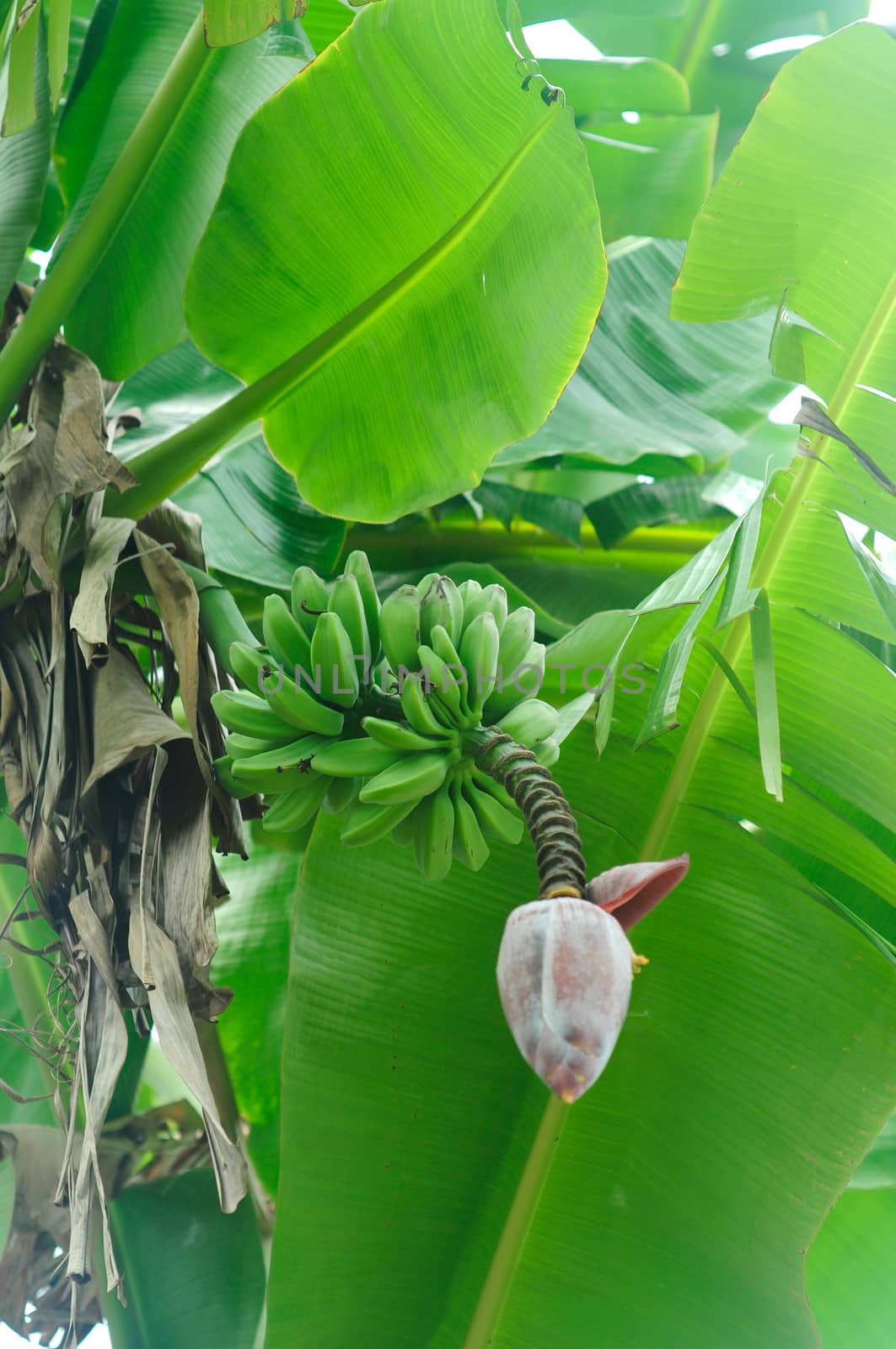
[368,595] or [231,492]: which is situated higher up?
[368,595]

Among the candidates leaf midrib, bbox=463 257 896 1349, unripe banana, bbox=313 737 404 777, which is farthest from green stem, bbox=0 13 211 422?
leaf midrib, bbox=463 257 896 1349

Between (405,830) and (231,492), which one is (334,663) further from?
(231,492)

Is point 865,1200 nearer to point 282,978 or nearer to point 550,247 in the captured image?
point 282,978

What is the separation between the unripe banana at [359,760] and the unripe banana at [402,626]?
0.05 metres

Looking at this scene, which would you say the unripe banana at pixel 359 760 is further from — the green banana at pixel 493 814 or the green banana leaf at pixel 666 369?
the green banana leaf at pixel 666 369

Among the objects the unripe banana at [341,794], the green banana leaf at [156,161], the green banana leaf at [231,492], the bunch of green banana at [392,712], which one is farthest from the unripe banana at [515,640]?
the green banana leaf at [156,161]

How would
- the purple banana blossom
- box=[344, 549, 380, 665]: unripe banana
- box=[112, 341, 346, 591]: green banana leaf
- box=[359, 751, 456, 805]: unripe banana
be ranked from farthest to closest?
box=[112, 341, 346, 591]: green banana leaf
box=[344, 549, 380, 665]: unripe banana
box=[359, 751, 456, 805]: unripe banana
the purple banana blossom

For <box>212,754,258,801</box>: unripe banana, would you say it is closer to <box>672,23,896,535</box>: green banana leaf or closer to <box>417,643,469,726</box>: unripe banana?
<box>417,643,469,726</box>: unripe banana

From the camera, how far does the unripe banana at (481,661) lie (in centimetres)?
52

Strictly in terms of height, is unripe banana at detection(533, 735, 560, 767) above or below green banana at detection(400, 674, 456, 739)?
below

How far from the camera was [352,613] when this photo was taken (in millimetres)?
564

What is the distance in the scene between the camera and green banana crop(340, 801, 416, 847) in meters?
0.51

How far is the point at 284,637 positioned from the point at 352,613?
4cm

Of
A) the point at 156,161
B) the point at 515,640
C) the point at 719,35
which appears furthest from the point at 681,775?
the point at 719,35
